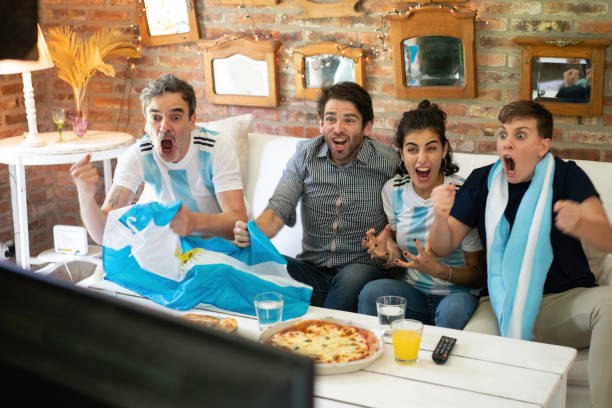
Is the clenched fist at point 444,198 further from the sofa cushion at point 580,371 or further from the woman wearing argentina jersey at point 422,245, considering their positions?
the sofa cushion at point 580,371

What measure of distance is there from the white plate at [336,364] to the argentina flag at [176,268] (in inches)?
4.6

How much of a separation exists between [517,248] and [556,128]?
960 millimetres

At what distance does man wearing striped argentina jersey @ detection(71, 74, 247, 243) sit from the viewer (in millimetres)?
2508

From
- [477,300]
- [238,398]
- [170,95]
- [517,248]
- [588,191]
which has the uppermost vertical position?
[170,95]

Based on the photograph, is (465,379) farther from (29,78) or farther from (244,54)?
(29,78)

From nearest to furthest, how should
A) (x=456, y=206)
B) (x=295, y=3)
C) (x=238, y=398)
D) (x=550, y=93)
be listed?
(x=238, y=398), (x=456, y=206), (x=550, y=93), (x=295, y=3)

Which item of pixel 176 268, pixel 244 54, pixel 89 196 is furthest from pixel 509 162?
pixel 244 54

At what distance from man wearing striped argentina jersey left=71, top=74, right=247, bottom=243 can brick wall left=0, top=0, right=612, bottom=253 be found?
0.93m

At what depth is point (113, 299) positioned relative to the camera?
0.26 m

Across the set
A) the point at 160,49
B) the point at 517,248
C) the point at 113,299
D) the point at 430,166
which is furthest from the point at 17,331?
the point at 160,49

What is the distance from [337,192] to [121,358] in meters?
2.39

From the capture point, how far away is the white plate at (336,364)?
5.13 feet

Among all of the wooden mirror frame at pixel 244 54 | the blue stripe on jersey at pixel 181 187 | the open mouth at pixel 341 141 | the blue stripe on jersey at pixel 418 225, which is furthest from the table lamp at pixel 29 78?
the blue stripe on jersey at pixel 418 225

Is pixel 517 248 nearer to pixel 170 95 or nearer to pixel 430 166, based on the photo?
pixel 430 166
